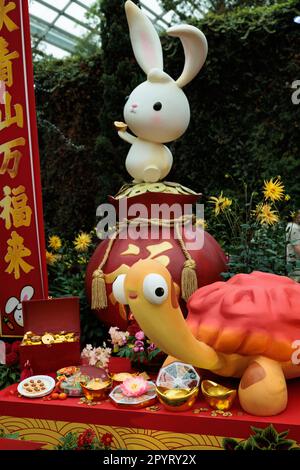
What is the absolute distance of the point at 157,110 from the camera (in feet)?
9.61

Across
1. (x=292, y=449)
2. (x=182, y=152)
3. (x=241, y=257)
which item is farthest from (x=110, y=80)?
(x=292, y=449)

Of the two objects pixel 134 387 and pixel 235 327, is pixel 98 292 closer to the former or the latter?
pixel 134 387

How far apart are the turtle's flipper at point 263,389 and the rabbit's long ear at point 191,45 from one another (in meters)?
1.76

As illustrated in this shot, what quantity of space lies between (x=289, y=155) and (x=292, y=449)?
3.16 metres

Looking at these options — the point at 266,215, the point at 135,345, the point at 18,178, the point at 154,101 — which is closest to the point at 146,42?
the point at 154,101

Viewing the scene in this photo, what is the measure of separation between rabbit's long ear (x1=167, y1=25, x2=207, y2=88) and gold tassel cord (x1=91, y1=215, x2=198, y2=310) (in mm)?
845

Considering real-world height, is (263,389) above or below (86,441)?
above

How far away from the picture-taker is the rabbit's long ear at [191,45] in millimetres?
2912

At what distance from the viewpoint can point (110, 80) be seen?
4773 millimetres

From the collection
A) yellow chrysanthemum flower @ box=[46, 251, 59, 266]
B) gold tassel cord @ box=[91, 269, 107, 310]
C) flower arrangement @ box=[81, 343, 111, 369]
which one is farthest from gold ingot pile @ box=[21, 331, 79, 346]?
yellow chrysanthemum flower @ box=[46, 251, 59, 266]

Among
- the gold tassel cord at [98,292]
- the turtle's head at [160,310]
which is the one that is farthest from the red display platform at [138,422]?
the gold tassel cord at [98,292]

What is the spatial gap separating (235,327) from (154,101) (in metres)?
1.47

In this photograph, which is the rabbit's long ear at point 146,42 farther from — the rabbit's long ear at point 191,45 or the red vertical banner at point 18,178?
the red vertical banner at point 18,178

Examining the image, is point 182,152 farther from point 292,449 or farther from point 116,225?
point 292,449
